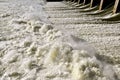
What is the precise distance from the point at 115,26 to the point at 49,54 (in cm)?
157

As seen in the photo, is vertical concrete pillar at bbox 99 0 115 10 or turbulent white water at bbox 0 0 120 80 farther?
vertical concrete pillar at bbox 99 0 115 10

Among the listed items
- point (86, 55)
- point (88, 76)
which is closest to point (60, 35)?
point (86, 55)

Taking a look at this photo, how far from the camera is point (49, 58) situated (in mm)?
2518

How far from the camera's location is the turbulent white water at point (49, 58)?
6.99ft

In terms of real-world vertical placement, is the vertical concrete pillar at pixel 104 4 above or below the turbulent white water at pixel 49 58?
above

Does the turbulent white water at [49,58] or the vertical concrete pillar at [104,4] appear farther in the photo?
the vertical concrete pillar at [104,4]

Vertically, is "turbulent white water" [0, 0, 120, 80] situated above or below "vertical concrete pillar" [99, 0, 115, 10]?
below

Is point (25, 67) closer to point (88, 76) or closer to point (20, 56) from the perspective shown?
point (20, 56)

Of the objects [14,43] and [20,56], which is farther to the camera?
[14,43]

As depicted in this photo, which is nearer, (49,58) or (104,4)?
(49,58)

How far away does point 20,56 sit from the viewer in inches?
104

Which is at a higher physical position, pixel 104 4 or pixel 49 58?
pixel 104 4

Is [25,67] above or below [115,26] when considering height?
below

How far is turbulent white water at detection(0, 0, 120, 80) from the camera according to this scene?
2.13 metres
